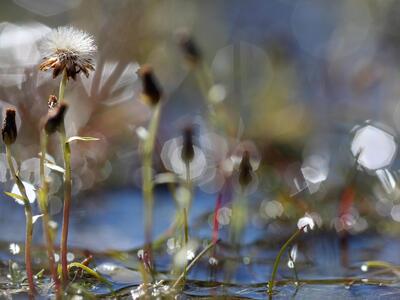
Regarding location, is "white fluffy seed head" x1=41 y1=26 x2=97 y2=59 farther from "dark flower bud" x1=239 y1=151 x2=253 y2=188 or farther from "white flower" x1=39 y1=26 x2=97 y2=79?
"dark flower bud" x1=239 y1=151 x2=253 y2=188

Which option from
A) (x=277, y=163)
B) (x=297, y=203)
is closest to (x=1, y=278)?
(x=297, y=203)

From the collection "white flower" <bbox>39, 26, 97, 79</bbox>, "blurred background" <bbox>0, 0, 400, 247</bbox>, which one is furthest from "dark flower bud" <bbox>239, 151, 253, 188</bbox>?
"white flower" <bbox>39, 26, 97, 79</bbox>

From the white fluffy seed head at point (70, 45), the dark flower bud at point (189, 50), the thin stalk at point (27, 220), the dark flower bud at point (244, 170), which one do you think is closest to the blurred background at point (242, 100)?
the dark flower bud at point (189, 50)

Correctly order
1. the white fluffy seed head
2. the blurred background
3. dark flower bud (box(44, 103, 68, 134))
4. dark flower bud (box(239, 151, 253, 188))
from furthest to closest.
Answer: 1. the blurred background
2. dark flower bud (box(239, 151, 253, 188))
3. the white fluffy seed head
4. dark flower bud (box(44, 103, 68, 134))

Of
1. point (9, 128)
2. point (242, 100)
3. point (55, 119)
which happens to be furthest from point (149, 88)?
point (242, 100)

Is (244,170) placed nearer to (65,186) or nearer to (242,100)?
(65,186)

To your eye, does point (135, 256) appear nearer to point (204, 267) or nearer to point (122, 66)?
point (204, 267)

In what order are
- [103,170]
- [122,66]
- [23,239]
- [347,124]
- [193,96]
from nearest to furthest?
1. [23,239]
2. [103,170]
3. [122,66]
4. [347,124]
5. [193,96]

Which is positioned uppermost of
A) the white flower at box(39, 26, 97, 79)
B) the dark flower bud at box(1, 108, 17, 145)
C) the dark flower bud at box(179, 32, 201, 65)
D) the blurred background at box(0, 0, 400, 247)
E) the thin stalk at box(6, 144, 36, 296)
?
the blurred background at box(0, 0, 400, 247)

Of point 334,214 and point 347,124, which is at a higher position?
point 347,124
